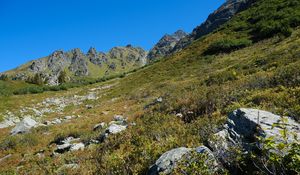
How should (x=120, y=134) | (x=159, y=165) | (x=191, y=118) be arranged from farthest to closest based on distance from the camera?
(x=191, y=118), (x=120, y=134), (x=159, y=165)

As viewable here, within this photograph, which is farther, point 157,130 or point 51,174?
point 157,130

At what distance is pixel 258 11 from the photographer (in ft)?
131

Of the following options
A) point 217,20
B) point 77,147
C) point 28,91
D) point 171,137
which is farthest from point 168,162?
point 217,20

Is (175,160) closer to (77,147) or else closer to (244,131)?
(244,131)

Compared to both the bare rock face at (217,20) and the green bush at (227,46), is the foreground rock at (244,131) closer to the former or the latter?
the green bush at (227,46)

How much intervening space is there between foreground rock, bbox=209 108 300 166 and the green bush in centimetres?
2612

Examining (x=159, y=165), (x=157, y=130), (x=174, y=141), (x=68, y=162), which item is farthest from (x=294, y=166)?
(x=68, y=162)

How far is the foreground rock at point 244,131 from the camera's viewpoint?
192 inches

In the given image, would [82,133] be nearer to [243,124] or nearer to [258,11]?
[243,124]

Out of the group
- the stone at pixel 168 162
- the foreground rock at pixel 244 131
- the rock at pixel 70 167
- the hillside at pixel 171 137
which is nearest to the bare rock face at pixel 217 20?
the hillside at pixel 171 137

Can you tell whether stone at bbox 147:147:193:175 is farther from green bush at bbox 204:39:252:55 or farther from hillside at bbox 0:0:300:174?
green bush at bbox 204:39:252:55

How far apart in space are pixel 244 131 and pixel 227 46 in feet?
93.4

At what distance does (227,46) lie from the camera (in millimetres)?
32375

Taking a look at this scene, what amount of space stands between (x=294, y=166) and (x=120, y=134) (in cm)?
652
